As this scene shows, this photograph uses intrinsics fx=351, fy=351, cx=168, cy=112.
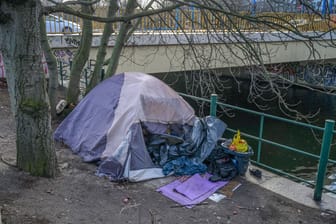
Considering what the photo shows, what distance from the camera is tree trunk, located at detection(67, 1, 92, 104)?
296 inches

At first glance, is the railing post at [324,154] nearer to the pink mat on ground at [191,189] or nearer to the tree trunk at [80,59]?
the pink mat on ground at [191,189]

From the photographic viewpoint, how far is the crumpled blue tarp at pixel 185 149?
523 centimetres

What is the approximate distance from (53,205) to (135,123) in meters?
1.68

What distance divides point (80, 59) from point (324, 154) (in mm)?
5345

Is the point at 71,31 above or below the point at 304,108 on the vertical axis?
above

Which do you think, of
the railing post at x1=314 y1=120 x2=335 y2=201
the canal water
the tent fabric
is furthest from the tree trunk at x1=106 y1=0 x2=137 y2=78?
the railing post at x1=314 y1=120 x2=335 y2=201

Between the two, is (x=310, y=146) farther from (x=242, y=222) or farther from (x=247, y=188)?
(x=242, y=222)

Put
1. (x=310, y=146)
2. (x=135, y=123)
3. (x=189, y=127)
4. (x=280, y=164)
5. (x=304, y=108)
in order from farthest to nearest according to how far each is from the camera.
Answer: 1. (x=304, y=108)
2. (x=310, y=146)
3. (x=280, y=164)
4. (x=189, y=127)
5. (x=135, y=123)

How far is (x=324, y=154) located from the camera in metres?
4.47

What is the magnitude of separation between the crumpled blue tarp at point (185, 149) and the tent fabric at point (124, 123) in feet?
0.50

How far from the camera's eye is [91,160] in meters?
5.43

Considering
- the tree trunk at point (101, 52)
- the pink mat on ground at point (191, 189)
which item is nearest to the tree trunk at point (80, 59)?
the tree trunk at point (101, 52)

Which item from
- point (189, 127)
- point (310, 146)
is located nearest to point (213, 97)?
point (189, 127)

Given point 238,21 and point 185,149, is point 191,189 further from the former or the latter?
point 238,21
